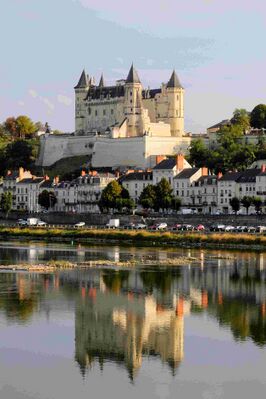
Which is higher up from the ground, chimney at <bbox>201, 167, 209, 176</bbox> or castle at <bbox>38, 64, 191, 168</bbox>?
castle at <bbox>38, 64, 191, 168</bbox>

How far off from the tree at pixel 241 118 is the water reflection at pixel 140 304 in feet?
158

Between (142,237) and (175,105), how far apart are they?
36.1 meters

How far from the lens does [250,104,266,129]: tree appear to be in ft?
296

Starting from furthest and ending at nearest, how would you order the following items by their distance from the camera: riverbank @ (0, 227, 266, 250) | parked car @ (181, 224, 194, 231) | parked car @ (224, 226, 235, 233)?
parked car @ (181, 224, 194, 231)
parked car @ (224, 226, 235, 233)
riverbank @ (0, 227, 266, 250)

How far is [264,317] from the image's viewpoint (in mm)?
27953

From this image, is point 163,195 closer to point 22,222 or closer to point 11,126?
point 22,222

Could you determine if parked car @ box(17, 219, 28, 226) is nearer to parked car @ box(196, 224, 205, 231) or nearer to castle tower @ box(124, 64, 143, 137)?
parked car @ box(196, 224, 205, 231)

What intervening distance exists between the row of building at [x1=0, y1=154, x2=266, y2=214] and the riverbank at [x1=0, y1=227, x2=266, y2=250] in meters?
11.2

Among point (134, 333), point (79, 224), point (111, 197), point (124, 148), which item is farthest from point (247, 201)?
point (134, 333)

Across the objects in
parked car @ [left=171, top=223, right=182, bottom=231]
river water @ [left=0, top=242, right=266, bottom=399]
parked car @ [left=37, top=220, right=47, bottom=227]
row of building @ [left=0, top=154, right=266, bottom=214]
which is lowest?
river water @ [left=0, top=242, right=266, bottom=399]

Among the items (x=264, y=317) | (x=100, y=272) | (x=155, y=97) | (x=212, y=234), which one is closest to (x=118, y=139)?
(x=155, y=97)

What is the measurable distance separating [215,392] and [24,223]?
167 ft

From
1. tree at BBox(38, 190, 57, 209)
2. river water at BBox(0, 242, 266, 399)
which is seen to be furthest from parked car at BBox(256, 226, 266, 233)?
tree at BBox(38, 190, 57, 209)

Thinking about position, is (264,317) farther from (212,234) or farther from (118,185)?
(118,185)
